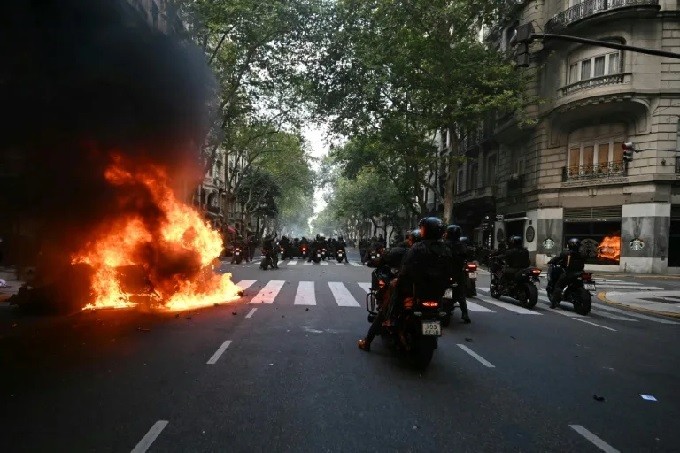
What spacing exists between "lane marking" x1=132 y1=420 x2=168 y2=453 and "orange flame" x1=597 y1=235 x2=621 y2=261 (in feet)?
89.0

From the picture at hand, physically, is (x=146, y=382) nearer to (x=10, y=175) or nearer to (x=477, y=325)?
(x=477, y=325)

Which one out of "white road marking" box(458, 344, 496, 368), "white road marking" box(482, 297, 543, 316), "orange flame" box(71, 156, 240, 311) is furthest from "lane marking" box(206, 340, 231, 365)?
"white road marking" box(482, 297, 543, 316)

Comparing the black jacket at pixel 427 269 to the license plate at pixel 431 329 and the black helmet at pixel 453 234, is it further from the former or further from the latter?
the black helmet at pixel 453 234

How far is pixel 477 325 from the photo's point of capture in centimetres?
966

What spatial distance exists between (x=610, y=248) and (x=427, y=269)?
24.6 meters

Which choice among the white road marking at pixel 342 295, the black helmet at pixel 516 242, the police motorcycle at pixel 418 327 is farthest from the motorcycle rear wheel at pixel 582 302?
the police motorcycle at pixel 418 327

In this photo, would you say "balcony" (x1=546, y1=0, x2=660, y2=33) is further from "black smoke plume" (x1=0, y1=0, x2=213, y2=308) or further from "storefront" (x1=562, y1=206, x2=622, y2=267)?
"black smoke plume" (x1=0, y1=0, x2=213, y2=308)

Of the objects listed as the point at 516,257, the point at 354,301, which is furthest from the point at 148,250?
the point at 516,257

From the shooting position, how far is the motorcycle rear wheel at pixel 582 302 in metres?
11.6

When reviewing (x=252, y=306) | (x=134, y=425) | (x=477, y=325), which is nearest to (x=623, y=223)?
(x=477, y=325)

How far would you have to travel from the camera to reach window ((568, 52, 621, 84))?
2562cm

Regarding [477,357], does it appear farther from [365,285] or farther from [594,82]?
[594,82]

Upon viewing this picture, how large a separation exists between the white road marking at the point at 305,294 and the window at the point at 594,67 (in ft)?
63.5

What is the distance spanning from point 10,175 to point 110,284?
3.16 metres
